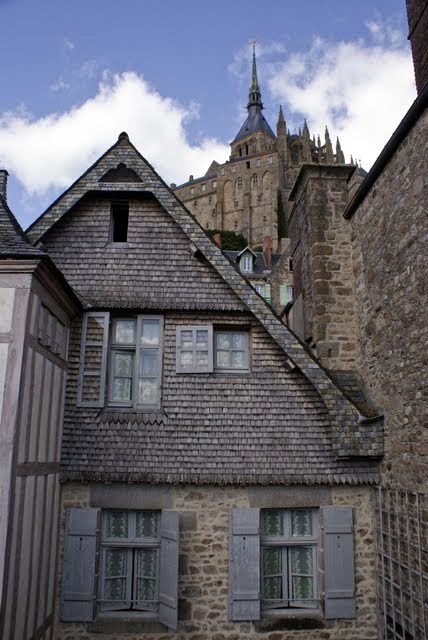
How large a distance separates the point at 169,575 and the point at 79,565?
1110 mm

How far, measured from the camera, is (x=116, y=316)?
23.5 feet

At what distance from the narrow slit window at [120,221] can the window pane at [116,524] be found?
396 centimetres

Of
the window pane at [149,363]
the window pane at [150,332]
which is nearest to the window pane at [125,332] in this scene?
the window pane at [150,332]

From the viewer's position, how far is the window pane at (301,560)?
6.53 meters

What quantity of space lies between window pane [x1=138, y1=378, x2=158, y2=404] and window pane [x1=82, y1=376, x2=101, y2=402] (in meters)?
0.55

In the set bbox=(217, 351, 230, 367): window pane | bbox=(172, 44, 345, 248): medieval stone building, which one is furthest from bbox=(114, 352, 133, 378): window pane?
bbox=(172, 44, 345, 248): medieval stone building

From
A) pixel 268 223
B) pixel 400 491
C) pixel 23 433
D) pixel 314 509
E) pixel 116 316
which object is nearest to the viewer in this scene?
pixel 23 433

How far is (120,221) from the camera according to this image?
803cm

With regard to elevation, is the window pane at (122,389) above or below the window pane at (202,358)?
below

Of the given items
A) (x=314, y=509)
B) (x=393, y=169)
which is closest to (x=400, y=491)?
(x=314, y=509)

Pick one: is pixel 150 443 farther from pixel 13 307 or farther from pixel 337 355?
pixel 337 355

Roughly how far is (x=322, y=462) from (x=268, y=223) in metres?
63.0

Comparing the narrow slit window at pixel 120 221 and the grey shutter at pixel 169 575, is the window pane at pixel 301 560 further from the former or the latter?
the narrow slit window at pixel 120 221

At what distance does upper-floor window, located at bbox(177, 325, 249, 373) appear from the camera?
22.8 feet
